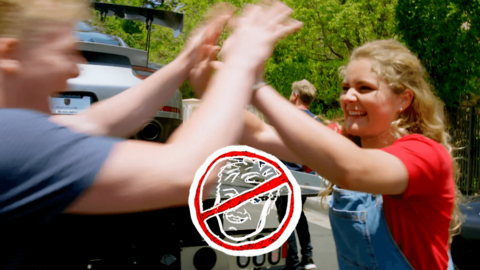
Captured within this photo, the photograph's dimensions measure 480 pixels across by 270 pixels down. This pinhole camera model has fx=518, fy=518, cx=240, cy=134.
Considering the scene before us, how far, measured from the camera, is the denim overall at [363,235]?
157 centimetres

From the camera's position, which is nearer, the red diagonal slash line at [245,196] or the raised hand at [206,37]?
the raised hand at [206,37]

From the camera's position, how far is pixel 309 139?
1.35 metres

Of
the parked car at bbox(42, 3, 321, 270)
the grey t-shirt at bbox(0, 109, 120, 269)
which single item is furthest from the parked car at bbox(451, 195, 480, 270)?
the grey t-shirt at bbox(0, 109, 120, 269)

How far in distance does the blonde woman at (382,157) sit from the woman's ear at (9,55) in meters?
0.60

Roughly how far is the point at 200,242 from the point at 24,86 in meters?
2.32

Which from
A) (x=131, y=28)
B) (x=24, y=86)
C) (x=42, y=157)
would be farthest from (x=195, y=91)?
(x=131, y=28)

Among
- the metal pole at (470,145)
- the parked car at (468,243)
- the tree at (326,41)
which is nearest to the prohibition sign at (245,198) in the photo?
the parked car at (468,243)

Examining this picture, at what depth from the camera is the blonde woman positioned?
1.38 m

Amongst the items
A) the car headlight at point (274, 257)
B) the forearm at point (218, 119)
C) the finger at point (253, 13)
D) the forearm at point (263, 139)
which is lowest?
the car headlight at point (274, 257)

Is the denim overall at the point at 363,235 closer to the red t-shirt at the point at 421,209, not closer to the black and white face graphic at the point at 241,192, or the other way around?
the red t-shirt at the point at 421,209

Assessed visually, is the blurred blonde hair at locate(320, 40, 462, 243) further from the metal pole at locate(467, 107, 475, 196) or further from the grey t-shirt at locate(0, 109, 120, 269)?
the metal pole at locate(467, 107, 475, 196)

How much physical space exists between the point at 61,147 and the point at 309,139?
0.68 m

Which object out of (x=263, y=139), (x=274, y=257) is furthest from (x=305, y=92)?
(x=263, y=139)

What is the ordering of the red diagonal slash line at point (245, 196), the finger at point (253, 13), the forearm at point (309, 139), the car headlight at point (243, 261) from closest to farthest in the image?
the finger at point (253, 13) → the forearm at point (309, 139) → the red diagonal slash line at point (245, 196) → the car headlight at point (243, 261)
